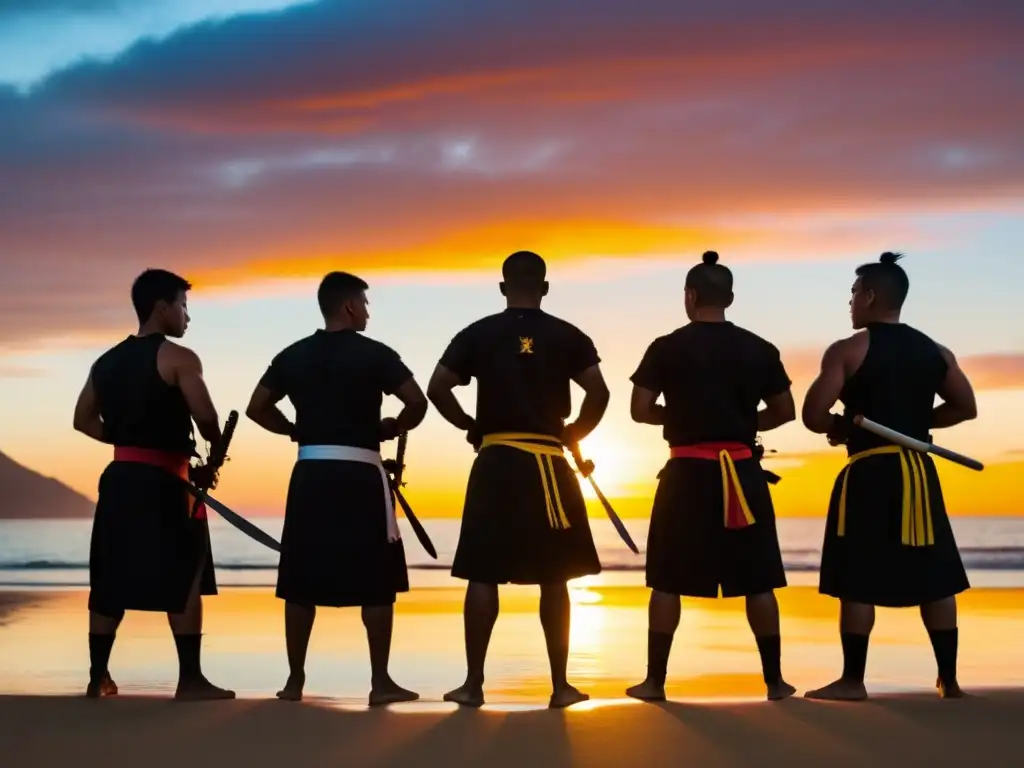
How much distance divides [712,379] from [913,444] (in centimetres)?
101

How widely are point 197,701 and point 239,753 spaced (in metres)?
1.32

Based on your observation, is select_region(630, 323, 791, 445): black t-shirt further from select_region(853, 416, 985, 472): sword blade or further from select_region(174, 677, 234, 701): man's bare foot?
select_region(174, 677, 234, 701): man's bare foot

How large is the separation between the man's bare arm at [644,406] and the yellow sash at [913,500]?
1.03 metres

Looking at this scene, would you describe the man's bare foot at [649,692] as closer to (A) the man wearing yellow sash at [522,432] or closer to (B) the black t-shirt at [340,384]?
(A) the man wearing yellow sash at [522,432]

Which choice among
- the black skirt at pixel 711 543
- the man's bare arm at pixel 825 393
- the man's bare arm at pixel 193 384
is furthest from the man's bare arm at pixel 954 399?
the man's bare arm at pixel 193 384

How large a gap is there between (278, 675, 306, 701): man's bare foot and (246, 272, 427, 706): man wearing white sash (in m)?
0.01

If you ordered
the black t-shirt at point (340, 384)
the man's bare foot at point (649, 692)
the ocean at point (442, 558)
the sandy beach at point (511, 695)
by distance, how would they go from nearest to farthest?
→ the sandy beach at point (511, 695) < the man's bare foot at point (649, 692) < the black t-shirt at point (340, 384) < the ocean at point (442, 558)

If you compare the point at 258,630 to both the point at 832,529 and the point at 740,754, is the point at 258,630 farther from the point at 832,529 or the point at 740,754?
A: the point at 740,754

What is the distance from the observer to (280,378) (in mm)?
7152

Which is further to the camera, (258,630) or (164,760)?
(258,630)

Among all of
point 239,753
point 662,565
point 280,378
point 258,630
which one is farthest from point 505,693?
point 258,630

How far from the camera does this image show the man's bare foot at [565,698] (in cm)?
661

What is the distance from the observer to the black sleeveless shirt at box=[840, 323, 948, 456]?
708 cm

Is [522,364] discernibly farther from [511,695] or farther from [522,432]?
[511,695]
